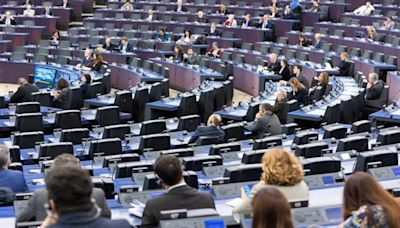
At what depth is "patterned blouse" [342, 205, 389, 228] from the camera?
4.70m

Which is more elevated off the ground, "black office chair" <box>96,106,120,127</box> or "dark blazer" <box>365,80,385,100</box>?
"dark blazer" <box>365,80,385,100</box>

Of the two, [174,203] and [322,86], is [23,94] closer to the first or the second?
[322,86]

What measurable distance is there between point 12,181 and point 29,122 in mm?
6652

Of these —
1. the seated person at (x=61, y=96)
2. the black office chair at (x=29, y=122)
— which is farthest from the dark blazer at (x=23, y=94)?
the black office chair at (x=29, y=122)

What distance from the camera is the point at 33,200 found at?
530 centimetres

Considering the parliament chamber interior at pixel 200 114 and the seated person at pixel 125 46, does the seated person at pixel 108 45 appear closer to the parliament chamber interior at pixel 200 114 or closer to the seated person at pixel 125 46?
the parliament chamber interior at pixel 200 114

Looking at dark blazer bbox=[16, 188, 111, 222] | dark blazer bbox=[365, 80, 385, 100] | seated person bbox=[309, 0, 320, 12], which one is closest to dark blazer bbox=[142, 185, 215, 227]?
dark blazer bbox=[16, 188, 111, 222]

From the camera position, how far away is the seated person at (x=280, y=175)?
227 inches

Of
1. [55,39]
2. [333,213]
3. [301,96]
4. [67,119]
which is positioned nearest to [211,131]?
[67,119]

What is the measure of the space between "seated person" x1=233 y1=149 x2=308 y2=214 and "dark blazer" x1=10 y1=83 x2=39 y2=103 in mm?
11303

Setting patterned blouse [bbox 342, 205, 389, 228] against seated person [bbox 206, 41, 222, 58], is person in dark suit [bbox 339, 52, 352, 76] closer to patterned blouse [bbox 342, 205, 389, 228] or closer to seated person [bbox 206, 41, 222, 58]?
seated person [bbox 206, 41, 222, 58]

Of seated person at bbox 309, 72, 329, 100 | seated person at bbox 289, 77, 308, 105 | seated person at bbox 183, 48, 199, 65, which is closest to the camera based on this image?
seated person at bbox 289, 77, 308, 105

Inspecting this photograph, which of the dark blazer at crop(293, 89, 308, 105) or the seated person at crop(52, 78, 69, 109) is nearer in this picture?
the dark blazer at crop(293, 89, 308, 105)

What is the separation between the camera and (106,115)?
14.8 metres
